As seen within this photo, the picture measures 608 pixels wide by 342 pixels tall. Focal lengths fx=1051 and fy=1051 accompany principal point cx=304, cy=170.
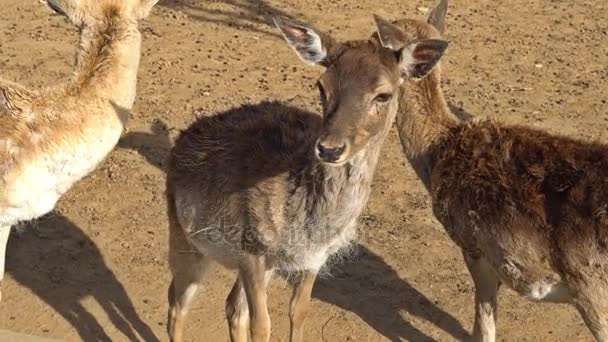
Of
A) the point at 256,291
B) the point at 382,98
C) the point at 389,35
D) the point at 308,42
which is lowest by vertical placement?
the point at 256,291

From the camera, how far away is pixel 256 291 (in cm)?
615

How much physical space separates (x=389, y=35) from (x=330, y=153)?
4.19 ft

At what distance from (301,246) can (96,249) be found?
9.23 ft

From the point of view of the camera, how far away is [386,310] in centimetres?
766

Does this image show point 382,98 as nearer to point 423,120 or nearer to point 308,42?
point 308,42

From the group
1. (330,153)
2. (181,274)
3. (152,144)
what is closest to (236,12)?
(152,144)

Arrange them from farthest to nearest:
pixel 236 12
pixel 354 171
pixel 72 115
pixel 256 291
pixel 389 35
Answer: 1. pixel 236 12
2. pixel 72 115
3. pixel 389 35
4. pixel 256 291
5. pixel 354 171

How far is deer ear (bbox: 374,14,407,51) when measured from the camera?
616 cm

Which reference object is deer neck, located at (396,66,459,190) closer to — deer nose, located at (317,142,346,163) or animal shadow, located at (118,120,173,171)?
deer nose, located at (317,142,346,163)

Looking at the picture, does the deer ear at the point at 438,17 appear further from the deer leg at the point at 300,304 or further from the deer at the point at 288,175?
the deer leg at the point at 300,304

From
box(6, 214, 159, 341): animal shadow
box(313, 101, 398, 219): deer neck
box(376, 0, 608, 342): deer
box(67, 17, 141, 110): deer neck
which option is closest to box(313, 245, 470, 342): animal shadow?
box(376, 0, 608, 342): deer

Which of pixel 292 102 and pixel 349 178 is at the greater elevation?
pixel 349 178

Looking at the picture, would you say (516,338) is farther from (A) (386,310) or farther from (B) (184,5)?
(B) (184,5)

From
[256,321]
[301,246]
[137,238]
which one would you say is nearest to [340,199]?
[301,246]
